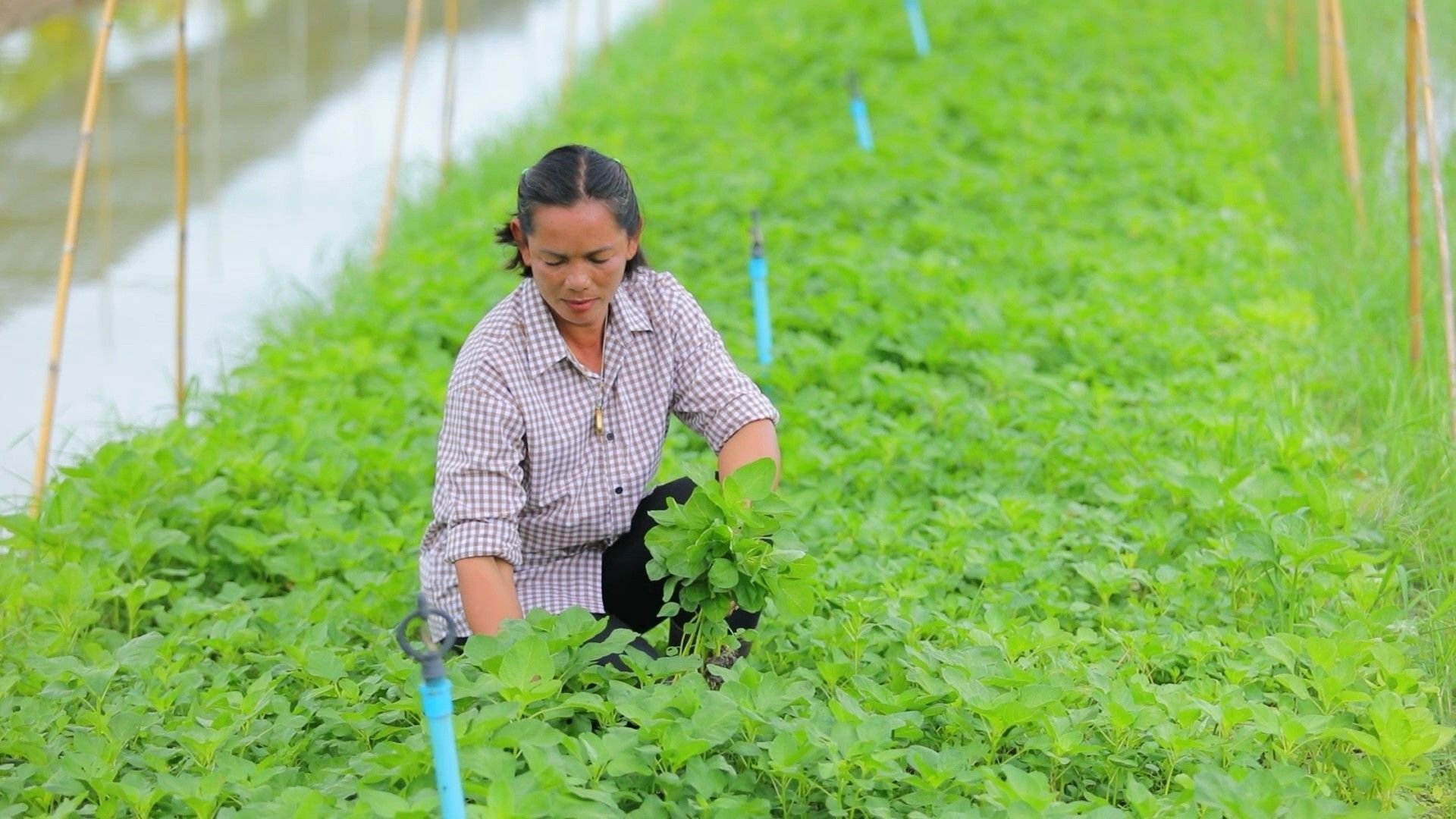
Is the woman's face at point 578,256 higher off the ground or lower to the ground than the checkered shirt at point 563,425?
higher

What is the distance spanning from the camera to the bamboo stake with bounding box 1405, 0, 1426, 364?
454 centimetres

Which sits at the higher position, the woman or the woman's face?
the woman's face

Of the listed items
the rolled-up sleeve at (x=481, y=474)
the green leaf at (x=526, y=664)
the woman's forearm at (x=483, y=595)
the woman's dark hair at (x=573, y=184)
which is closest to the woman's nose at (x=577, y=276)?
the woman's dark hair at (x=573, y=184)

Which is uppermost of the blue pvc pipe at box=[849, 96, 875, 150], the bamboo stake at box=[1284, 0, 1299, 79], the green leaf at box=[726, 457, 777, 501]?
the bamboo stake at box=[1284, 0, 1299, 79]

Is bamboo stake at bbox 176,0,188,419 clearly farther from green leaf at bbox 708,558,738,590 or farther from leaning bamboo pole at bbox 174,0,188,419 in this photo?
green leaf at bbox 708,558,738,590

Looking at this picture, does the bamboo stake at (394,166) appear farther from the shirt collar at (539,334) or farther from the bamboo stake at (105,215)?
the shirt collar at (539,334)

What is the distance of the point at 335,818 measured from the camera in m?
2.37

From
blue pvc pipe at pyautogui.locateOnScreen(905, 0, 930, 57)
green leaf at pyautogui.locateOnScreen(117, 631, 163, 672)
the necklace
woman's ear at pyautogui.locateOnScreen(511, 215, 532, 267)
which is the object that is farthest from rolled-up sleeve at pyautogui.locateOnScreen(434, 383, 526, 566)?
blue pvc pipe at pyautogui.locateOnScreen(905, 0, 930, 57)

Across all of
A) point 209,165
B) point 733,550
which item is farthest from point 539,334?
point 209,165

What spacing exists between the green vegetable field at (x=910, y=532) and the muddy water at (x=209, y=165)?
514 millimetres

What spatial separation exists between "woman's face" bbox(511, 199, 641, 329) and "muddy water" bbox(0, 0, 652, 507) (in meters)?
1.96

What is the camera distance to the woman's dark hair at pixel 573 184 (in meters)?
2.86

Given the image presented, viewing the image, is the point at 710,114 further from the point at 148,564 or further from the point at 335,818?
the point at 335,818

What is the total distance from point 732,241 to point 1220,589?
2.97 meters
